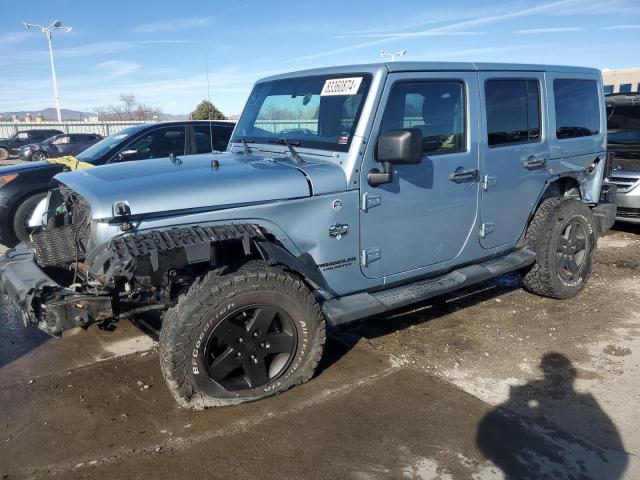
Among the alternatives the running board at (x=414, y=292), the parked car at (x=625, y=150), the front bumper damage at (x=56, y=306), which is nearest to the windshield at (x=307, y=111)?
the running board at (x=414, y=292)

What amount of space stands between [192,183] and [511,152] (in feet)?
9.03

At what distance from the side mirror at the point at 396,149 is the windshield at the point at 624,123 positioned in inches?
256

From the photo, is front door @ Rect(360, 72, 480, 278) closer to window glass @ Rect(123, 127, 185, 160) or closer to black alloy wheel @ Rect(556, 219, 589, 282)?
black alloy wheel @ Rect(556, 219, 589, 282)

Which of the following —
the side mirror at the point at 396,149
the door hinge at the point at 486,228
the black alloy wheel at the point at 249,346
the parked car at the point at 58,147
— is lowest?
the black alloy wheel at the point at 249,346

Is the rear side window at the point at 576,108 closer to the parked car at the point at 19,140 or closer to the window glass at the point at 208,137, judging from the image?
the window glass at the point at 208,137

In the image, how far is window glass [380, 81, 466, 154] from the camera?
11.9ft

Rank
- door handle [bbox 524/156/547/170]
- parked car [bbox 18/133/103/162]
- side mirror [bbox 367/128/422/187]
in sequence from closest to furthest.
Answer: side mirror [bbox 367/128/422/187]
door handle [bbox 524/156/547/170]
parked car [bbox 18/133/103/162]

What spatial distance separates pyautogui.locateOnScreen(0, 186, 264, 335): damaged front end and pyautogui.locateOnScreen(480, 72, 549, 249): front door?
85.7 inches

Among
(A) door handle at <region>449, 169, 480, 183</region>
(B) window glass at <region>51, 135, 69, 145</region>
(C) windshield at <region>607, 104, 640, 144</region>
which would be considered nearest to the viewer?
(A) door handle at <region>449, 169, 480, 183</region>

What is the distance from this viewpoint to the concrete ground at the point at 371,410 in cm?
272

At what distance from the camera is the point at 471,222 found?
4.23m

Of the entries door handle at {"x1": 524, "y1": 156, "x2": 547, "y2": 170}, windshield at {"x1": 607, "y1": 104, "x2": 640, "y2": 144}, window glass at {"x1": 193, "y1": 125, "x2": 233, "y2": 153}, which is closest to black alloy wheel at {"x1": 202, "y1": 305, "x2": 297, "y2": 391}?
door handle at {"x1": 524, "y1": 156, "x2": 547, "y2": 170}

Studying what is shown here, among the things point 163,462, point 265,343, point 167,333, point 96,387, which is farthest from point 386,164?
point 96,387

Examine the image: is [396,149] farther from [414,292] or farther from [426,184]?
[414,292]
